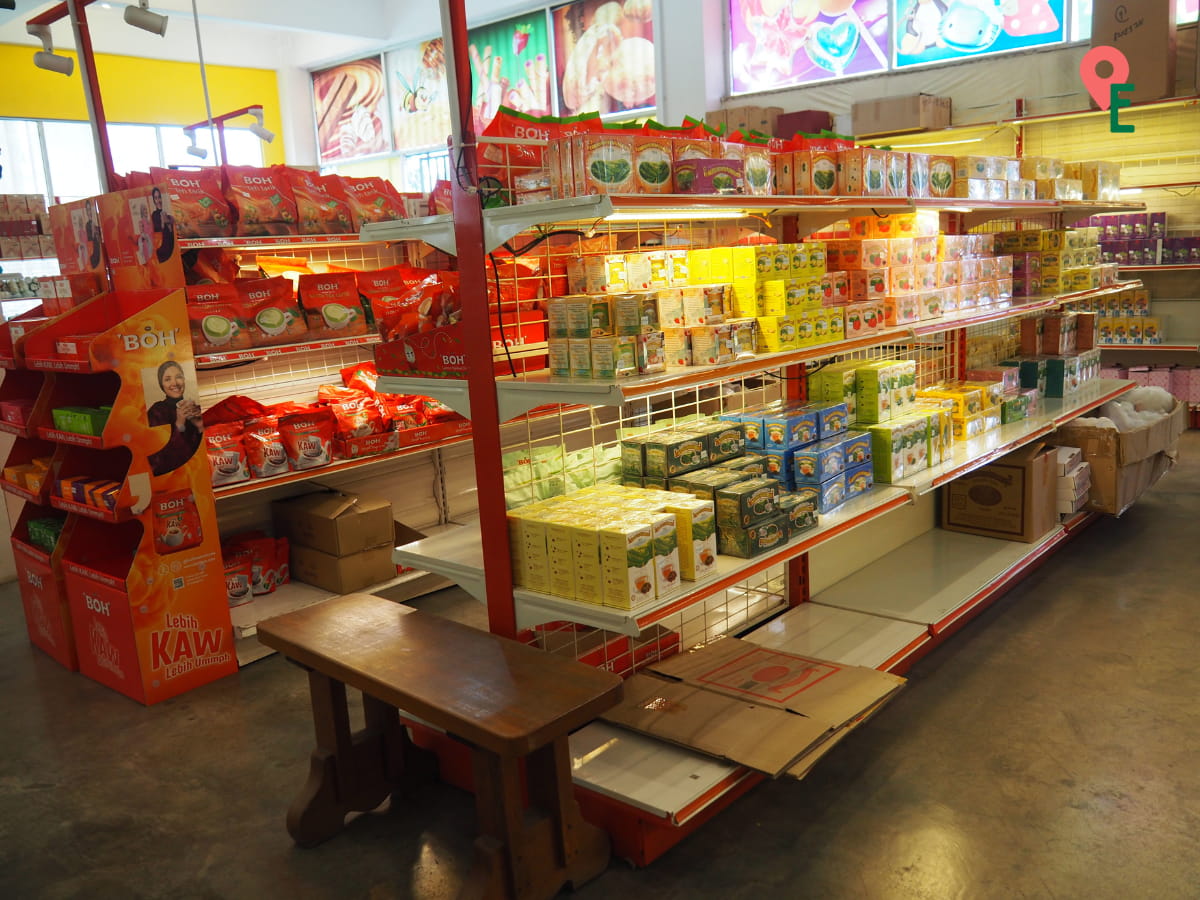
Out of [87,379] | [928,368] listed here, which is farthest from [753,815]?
[87,379]

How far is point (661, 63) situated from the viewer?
32.2 ft

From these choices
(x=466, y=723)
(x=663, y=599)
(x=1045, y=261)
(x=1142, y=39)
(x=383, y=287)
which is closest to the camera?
(x=466, y=723)

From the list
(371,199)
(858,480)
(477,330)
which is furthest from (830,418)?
(371,199)

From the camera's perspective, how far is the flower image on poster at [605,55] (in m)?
10.2

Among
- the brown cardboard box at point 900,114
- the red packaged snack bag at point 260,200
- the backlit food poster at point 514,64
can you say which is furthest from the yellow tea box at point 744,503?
the backlit food poster at point 514,64

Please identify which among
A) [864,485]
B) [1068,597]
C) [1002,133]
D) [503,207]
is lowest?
[1068,597]

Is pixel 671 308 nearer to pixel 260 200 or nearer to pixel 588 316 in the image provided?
pixel 588 316

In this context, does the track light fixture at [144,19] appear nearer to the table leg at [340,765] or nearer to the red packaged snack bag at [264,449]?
the red packaged snack bag at [264,449]

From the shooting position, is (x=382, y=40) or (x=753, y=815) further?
(x=382, y=40)

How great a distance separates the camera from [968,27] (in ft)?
26.9

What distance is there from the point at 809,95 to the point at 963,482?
5.55 m

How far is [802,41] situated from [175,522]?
7617 millimetres

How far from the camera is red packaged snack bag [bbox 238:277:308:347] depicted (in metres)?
4.49

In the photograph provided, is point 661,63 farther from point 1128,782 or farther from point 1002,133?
point 1128,782
